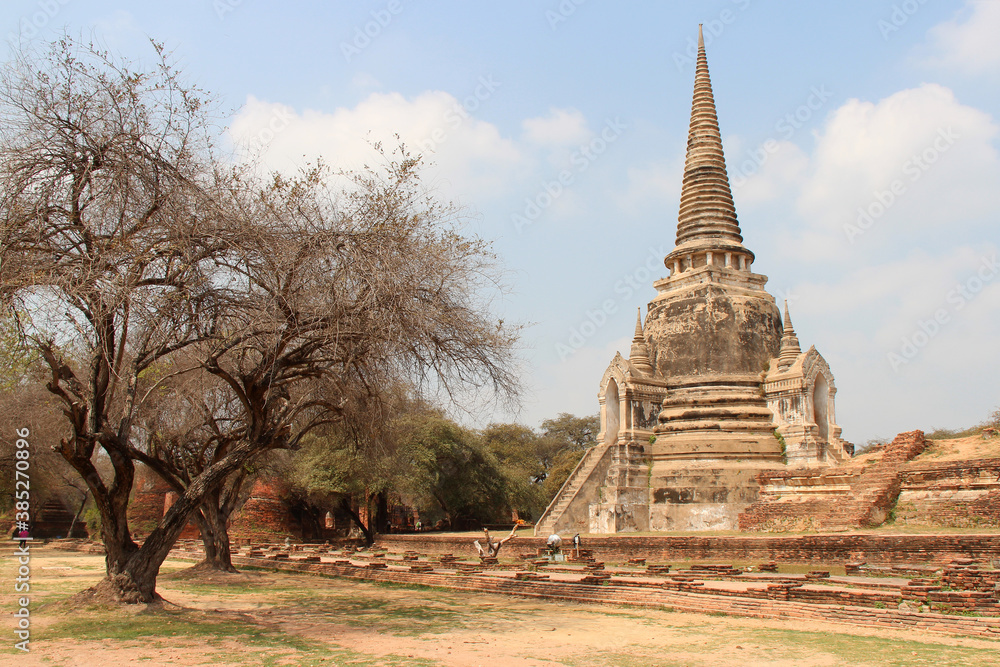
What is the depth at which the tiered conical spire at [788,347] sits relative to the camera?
82.6ft

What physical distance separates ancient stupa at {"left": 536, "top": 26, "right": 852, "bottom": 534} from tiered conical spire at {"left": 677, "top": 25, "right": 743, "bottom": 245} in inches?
1.7

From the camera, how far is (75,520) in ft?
117

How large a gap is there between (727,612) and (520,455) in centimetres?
3451

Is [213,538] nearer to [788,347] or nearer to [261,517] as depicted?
[261,517]

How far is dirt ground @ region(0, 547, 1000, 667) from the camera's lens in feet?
25.0

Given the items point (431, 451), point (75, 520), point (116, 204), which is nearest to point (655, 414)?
point (431, 451)

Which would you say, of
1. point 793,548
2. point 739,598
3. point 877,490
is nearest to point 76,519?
point 793,548

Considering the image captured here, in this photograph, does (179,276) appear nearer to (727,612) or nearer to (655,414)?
(727,612)

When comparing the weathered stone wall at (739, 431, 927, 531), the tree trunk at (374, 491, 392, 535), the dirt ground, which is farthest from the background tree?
the dirt ground

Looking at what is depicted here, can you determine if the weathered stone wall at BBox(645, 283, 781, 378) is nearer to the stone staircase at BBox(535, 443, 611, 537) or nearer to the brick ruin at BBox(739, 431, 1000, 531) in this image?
the stone staircase at BBox(535, 443, 611, 537)

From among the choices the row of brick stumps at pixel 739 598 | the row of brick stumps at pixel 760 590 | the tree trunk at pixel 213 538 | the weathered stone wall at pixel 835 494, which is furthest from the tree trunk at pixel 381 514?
the row of brick stumps at pixel 739 598

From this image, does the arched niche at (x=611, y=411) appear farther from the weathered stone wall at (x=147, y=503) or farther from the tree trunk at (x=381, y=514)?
the weathered stone wall at (x=147, y=503)

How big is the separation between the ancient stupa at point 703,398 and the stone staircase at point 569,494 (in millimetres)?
42

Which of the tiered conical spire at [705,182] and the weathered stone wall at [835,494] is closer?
the weathered stone wall at [835,494]
